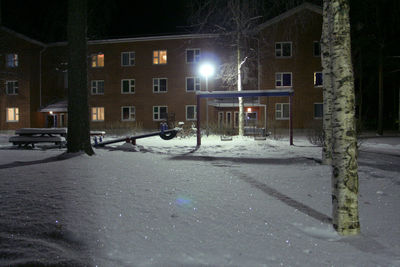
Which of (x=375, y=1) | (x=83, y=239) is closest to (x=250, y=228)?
(x=83, y=239)

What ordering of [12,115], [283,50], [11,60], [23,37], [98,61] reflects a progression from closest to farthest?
[283,50]
[23,37]
[12,115]
[11,60]
[98,61]

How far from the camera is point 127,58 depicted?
38.8 m

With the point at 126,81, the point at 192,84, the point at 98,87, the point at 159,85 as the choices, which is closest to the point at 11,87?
the point at 98,87

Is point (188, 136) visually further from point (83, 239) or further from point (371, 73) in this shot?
point (371, 73)

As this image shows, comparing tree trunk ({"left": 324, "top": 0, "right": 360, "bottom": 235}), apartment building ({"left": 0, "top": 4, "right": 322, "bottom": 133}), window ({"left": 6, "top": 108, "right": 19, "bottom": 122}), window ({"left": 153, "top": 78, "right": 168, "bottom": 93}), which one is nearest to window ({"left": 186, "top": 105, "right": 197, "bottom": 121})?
apartment building ({"left": 0, "top": 4, "right": 322, "bottom": 133})

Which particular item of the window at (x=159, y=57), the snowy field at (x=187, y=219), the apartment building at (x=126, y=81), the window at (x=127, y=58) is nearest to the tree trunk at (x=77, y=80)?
the snowy field at (x=187, y=219)

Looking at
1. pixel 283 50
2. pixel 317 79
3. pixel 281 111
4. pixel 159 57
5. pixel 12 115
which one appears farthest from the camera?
pixel 12 115

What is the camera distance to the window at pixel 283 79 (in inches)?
1348

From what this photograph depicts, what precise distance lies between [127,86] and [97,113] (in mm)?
4736

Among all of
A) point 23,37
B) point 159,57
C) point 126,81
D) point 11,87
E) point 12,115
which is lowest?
point 12,115

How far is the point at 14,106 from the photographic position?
3853 cm

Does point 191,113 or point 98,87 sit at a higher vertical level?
point 98,87

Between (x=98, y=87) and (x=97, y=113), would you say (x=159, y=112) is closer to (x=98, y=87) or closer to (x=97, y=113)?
(x=97, y=113)

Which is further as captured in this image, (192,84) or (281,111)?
(192,84)
